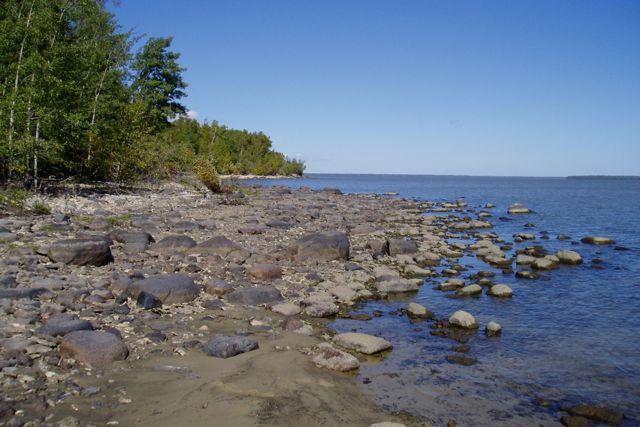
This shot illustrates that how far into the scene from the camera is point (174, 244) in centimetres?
1534

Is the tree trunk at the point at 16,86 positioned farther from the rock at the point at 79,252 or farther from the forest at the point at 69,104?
the rock at the point at 79,252

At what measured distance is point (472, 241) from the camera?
83.7 feet

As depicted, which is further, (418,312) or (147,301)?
(418,312)

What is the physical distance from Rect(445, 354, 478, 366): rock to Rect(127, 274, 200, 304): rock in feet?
19.1

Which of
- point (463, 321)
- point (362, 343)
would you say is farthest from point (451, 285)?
point (362, 343)

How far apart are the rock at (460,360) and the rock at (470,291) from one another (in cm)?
497

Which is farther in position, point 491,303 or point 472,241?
point 472,241

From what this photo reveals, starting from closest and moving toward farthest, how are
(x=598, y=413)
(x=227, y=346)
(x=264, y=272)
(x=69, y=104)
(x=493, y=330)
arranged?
(x=598, y=413)
(x=227, y=346)
(x=493, y=330)
(x=264, y=272)
(x=69, y=104)

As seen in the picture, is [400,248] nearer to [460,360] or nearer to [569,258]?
[569,258]

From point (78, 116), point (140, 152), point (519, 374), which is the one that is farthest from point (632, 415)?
point (140, 152)

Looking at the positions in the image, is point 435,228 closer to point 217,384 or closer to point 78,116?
point 78,116

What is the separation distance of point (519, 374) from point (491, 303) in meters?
4.99

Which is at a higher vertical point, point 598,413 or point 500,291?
point 500,291

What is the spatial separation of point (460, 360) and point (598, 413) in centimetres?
245
